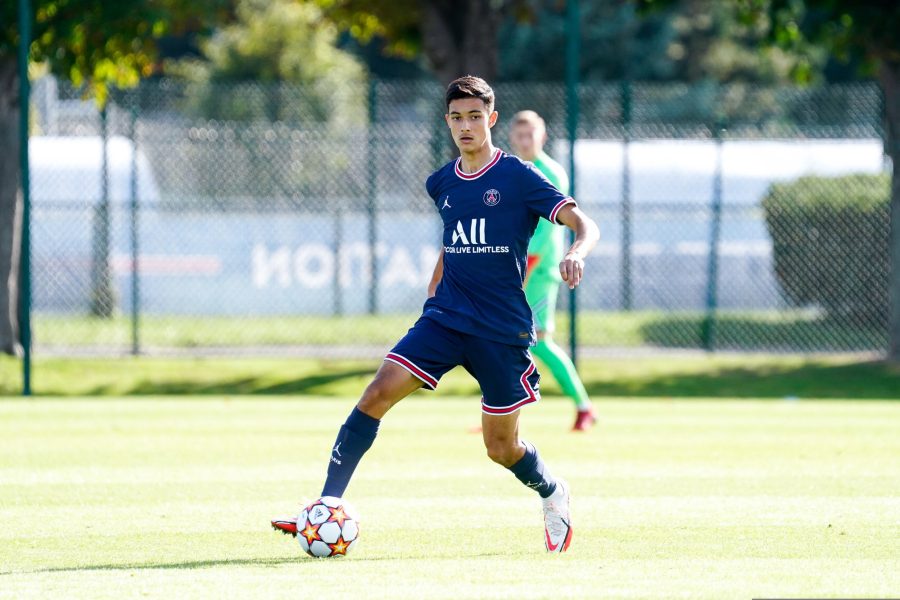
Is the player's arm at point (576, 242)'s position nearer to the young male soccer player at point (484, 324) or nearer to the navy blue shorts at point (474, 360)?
the young male soccer player at point (484, 324)

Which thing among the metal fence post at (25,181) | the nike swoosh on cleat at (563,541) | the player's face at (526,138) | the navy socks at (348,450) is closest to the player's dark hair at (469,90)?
the navy socks at (348,450)

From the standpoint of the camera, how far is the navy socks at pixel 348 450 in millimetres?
6129

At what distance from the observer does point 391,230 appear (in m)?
19.0

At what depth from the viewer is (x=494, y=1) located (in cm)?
1686

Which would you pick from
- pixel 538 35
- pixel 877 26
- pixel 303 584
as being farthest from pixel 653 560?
pixel 538 35

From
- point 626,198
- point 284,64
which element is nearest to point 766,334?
point 626,198

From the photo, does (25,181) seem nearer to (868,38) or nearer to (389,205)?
(389,205)

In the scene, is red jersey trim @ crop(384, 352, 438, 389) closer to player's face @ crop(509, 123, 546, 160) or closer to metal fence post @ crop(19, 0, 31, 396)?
player's face @ crop(509, 123, 546, 160)

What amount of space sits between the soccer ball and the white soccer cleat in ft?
2.67

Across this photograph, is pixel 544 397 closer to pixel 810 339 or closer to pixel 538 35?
pixel 810 339

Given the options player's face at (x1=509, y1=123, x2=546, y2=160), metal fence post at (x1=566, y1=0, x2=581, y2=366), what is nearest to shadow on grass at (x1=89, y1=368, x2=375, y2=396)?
metal fence post at (x1=566, y1=0, x2=581, y2=366)

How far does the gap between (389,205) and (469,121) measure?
12718 millimetres

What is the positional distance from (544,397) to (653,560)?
7.92m

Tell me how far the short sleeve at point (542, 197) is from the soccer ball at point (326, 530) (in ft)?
4.94
